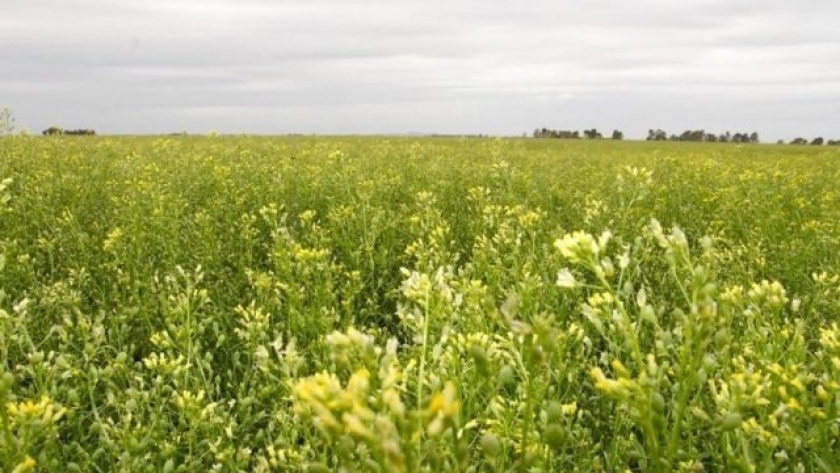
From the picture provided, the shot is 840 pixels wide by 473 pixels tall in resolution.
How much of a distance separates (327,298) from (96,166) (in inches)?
254

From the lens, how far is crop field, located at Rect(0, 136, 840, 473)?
145 cm

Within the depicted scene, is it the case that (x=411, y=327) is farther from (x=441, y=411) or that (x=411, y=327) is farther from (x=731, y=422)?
(x=441, y=411)

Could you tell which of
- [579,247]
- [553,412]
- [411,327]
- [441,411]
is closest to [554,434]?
[553,412]

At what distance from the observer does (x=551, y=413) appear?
4.32 ft

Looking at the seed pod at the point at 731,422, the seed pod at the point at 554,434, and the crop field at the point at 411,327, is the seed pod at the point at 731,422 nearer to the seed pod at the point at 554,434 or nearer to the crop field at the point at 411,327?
the crop field at the point at 411,327

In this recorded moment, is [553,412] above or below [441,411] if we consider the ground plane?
below

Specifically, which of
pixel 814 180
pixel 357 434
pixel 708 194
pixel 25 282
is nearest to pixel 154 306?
pixel 25 282

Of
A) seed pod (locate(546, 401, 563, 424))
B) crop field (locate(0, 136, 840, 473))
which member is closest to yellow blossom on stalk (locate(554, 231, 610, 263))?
crop field (locate(0, 136, 840, 473))

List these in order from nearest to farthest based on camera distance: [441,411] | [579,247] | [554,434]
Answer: [441,411]
[554,434]
[579,247]

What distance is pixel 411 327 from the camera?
2.31 metres

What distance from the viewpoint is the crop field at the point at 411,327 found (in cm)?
145

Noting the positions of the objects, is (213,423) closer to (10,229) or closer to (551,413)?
(551,413)

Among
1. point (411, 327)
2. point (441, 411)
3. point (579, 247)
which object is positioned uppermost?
point (579, 247)

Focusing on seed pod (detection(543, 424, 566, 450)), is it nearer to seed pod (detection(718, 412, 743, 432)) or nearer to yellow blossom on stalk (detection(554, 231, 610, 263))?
seed pod (detection(718, 412, 743, 432))
